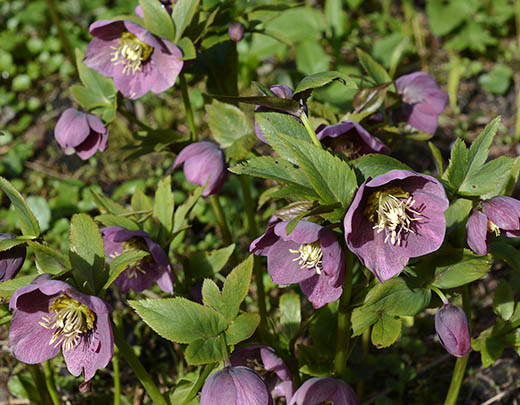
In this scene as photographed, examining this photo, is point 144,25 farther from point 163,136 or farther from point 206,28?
point 163,136

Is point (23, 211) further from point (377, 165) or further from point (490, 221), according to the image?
point (490, 221)

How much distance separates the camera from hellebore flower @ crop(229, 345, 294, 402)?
3.63 ft

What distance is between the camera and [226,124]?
141 centimetres

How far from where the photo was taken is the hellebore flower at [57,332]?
0.99 metres

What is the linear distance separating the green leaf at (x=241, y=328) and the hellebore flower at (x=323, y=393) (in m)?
0.18

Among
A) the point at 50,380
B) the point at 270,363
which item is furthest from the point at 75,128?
the point at 270,363

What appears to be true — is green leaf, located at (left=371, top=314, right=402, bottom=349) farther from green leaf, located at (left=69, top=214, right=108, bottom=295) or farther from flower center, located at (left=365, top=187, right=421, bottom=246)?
green leaf, located at (left=69, top=214, right=108, bottom=295)

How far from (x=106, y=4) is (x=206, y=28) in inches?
79.9

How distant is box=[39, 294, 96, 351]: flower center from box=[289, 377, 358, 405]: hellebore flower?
15.5 inches

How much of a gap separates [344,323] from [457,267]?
232 mm

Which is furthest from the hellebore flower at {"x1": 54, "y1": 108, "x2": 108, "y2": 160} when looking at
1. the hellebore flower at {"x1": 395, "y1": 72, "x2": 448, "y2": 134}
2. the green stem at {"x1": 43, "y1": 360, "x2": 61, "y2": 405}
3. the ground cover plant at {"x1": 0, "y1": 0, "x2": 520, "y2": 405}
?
the hellebore flower at {"x1": 395, "y1": 72, "x2": 448, "y2": 134}

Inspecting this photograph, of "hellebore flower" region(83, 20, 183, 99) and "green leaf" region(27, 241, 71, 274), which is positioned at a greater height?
"hellebore flower" region(83, 20, 183, 99)

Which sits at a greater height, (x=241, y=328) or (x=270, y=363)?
(x=241, y=328)

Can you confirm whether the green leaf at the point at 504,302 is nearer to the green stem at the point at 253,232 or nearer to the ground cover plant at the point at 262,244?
the ground cover plant at the point at 262,244
